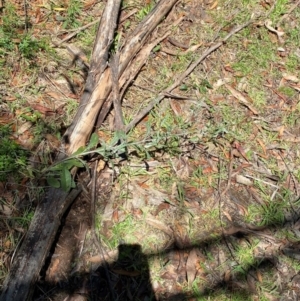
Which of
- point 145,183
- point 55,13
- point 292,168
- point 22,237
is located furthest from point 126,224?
point 55,13

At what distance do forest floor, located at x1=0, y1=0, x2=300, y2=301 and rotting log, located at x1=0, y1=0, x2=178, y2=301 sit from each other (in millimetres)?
187

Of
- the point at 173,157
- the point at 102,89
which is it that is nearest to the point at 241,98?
the point at 173,157

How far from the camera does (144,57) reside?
4145 millimetres

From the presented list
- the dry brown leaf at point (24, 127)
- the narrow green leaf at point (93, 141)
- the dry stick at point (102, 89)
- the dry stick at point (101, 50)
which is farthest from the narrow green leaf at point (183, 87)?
the dry brown leaf at point (24, 127)

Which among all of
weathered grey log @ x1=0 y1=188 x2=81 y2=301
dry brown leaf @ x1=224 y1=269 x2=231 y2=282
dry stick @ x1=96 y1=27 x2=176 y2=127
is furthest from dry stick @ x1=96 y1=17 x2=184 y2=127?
dry brown leaf @ x1=224 y1=269 x2=231 y2=282

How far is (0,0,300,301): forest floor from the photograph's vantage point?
3.33 metres

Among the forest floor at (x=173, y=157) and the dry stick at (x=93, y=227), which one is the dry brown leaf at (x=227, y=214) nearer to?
the forest floor at (x=173, y=157)

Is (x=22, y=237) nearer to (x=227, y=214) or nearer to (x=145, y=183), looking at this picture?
(x=145, y=183)

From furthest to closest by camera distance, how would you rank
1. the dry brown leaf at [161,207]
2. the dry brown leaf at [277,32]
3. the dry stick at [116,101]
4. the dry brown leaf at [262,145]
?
the dry brown leaf at [277,32] → the dry brown leaf at [262,145] → the dry stick at [116,101] → the dry brown leaf at [161,207]

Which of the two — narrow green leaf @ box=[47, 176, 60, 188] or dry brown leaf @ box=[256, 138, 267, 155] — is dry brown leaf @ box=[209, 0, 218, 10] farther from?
narrow green leaf @ box=[47, 176, 60, 188]

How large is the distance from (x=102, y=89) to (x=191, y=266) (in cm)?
159

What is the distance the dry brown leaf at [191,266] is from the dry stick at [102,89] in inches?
47.4

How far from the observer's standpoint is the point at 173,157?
378 cm

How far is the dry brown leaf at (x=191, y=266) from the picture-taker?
11.0 feet
